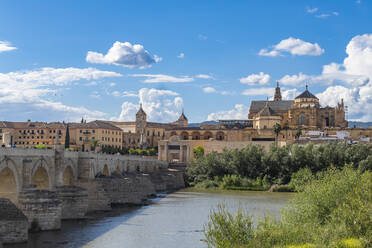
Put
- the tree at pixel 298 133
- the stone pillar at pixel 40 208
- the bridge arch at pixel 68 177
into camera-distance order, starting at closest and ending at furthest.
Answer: the stone pillar at pixel 40 208 < the bridge arch at pixel 68 177 < the tree at pixel 298 133

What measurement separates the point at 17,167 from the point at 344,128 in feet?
302

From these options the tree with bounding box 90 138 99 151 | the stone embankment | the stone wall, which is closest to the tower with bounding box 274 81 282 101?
the tree with bounding box 90 138 99 151

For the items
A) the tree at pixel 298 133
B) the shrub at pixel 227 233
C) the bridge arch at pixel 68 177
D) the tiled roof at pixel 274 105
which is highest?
the tiled roof at pixel 274 105

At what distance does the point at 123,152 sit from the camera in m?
110

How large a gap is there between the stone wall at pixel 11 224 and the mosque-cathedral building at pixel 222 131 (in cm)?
7692

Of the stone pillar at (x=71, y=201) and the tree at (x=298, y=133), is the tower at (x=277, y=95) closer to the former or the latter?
the tree at (x=298, y=133)

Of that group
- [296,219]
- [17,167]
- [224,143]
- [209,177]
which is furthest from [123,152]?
[296,219]

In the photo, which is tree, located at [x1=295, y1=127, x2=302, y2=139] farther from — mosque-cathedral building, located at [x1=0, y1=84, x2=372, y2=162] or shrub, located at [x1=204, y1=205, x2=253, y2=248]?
shrub, located at [x1=204, y1=205, x2=253, y2=248]

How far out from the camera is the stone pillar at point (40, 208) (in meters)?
28.6

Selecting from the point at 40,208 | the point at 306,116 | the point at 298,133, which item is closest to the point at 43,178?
the point at 40,208

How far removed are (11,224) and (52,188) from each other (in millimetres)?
9467

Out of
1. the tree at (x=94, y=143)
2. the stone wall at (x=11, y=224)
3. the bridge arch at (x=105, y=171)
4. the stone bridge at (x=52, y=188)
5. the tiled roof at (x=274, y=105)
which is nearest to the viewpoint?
the stone wall at (x=11, y=224)

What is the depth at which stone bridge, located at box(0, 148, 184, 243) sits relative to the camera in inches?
1112

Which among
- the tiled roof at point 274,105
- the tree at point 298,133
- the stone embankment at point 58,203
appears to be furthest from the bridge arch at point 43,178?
the tiled roof at point 274,105
